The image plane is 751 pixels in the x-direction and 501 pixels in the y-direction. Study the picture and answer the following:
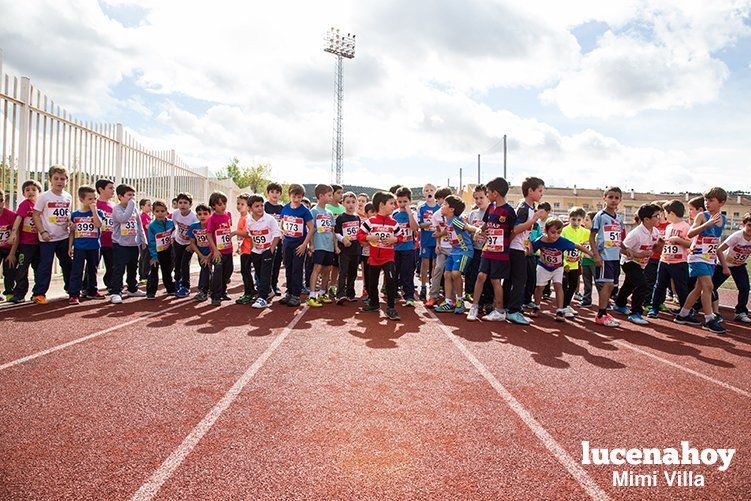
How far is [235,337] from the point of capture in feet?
17.3

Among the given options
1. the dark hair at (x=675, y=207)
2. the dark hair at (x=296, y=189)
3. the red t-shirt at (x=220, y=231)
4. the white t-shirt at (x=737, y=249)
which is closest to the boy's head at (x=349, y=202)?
the dark hair at (x=296, y=189)

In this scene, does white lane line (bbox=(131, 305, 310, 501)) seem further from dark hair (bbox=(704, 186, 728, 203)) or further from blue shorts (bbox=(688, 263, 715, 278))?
dark hair (bbox=(704, 186, 728, 203))

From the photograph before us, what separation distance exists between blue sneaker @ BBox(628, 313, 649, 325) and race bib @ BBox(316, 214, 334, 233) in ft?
17.5

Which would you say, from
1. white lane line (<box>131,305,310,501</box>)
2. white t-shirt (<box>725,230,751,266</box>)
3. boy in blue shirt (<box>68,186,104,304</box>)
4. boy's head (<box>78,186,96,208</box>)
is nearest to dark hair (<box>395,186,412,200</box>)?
white lane line (<box>131,305,310,501</box>)

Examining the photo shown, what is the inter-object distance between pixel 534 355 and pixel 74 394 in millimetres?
4463

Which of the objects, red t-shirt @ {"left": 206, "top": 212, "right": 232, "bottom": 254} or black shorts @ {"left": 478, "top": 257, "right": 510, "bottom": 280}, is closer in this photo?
black shorts @ {"left": 478, "top": 257, "right": 510, "bottom": 280}

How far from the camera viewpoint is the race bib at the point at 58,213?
22.7 ft

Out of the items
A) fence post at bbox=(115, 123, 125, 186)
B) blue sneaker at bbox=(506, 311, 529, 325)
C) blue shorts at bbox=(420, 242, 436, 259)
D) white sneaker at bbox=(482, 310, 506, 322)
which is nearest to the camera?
blue sneaker at bbox=(506, 311, 529, 325)

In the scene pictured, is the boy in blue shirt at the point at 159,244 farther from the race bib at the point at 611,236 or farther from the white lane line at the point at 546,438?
the race bib at the point at 611,236

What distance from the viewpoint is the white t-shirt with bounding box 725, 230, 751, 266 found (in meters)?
7.30

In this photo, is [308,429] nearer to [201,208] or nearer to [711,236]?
[201,208]

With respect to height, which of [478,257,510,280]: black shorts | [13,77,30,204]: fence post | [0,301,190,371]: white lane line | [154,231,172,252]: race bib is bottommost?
[0,301,190,371]: white lane line

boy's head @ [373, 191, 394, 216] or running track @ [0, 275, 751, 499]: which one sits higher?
boy's head @ [373, 191, 394, 216]

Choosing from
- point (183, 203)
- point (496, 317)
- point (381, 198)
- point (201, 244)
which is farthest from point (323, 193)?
point (496, 317)
